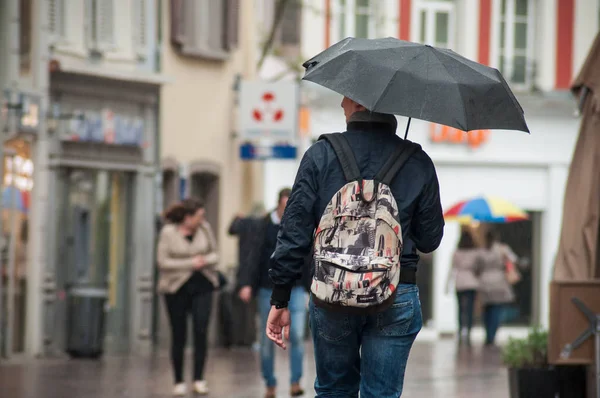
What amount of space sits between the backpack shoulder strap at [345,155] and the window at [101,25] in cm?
1574

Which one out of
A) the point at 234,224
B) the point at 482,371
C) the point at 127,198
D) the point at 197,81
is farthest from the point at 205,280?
the point at 197,81

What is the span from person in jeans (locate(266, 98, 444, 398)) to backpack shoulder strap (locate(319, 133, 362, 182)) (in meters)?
0.03

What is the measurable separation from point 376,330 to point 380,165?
0.66 m

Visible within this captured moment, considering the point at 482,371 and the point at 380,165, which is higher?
the point at 380,165

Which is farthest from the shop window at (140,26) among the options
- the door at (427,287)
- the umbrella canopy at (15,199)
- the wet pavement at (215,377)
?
the door at (427,287)

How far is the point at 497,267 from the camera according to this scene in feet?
80.7

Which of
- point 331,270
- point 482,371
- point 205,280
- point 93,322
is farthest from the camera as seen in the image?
point 93,322

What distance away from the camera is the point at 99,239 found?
21.6m

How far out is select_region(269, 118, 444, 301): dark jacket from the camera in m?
6.02

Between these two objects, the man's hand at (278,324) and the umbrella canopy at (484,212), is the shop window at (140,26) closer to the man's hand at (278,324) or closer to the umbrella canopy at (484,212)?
the umbrella canopy at (484,212)

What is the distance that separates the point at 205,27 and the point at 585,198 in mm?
15240

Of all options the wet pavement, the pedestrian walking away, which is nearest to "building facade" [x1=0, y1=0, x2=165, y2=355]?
the wet pavement

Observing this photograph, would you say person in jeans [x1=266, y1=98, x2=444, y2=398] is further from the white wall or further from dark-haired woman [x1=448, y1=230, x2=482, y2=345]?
the white wall

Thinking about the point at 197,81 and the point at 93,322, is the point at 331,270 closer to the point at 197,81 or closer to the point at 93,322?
the point at 93,322
